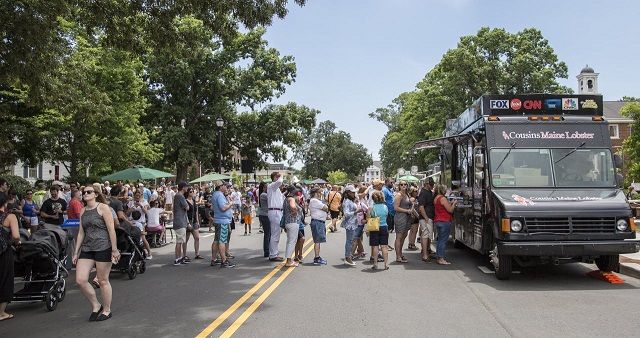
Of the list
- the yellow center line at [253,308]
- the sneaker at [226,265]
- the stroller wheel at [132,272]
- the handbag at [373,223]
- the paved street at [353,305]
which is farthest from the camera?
the sneaker at [226,265]

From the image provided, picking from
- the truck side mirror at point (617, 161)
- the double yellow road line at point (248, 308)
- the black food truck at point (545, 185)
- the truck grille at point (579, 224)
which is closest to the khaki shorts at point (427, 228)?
the black food truck at point (545, 185)

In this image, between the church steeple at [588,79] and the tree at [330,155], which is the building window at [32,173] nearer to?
the church steeple at [588,79]

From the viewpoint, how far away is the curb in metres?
10.2

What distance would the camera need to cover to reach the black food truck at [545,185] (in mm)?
9102

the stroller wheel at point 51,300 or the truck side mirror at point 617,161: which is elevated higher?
the truck side mirror at point 617,161

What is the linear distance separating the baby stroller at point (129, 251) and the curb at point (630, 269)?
8.97 meters

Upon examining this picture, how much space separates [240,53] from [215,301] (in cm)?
3831

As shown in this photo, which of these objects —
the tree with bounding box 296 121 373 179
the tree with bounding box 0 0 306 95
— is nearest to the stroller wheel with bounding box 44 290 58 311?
the tree with bounding box 0 0 306 95

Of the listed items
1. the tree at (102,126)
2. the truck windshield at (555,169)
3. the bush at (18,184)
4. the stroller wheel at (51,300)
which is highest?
the tree at (102,126)

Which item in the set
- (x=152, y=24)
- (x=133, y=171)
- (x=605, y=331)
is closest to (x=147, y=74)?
(x=133, y=171)

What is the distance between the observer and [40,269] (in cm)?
851

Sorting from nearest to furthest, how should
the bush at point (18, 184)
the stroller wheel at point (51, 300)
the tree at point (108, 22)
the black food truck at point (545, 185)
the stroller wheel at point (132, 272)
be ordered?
the stroller wheel at point (51, 300), the black food truck at point (545, 185), the stroller wheel at point (132, 272), the tree at point (108, 22), the bush at point (18, 184)

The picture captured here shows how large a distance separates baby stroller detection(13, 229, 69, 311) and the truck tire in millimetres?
8741

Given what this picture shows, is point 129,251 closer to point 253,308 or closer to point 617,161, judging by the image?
point 253,308
